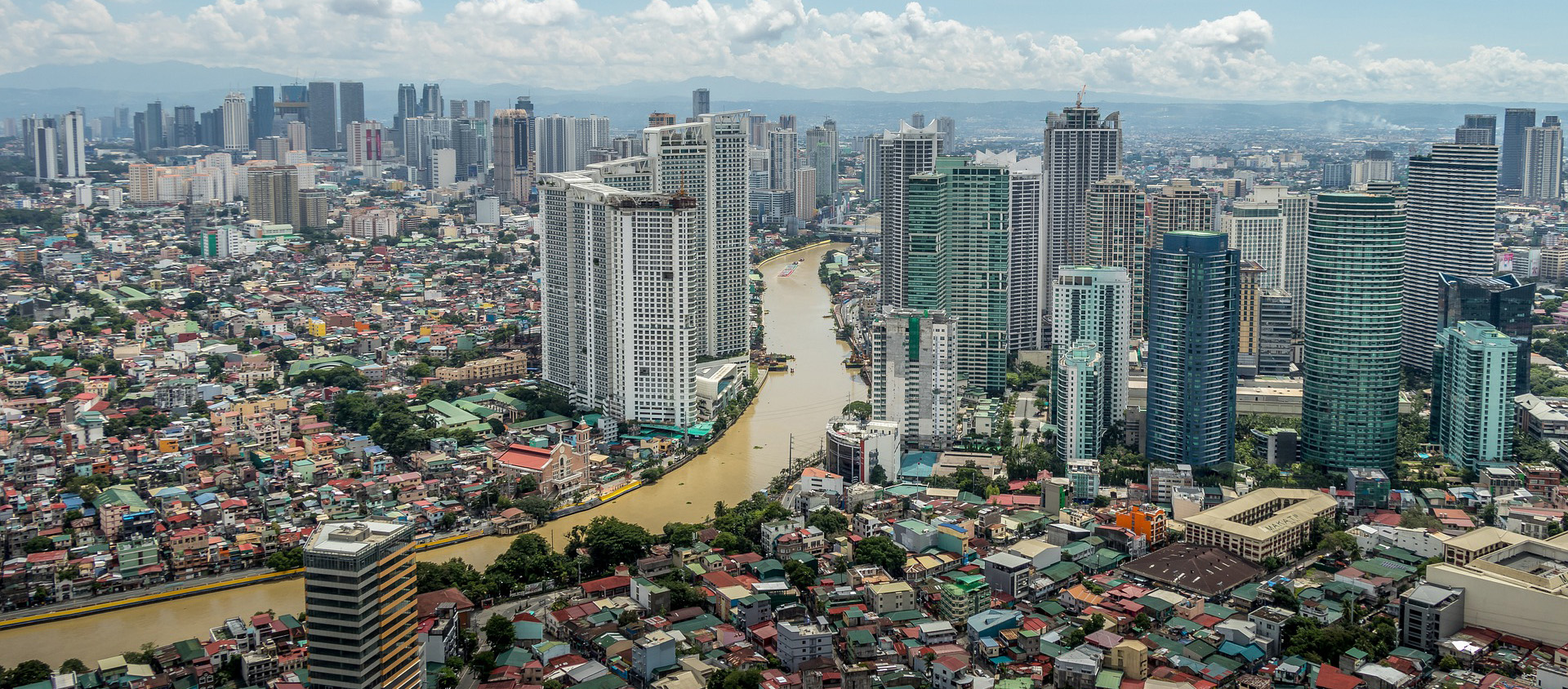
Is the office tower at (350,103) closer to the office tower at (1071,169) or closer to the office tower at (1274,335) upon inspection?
the office tower at (1071,169)

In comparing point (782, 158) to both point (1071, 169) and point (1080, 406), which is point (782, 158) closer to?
point (1071, 169)

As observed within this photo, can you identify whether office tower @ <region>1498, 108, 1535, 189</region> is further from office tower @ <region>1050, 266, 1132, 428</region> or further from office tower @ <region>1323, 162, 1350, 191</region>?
office tower @ <region>1050, 266, 1132, 428</region>

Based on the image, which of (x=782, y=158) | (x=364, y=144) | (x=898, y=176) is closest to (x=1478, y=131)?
(x=898, y=176)

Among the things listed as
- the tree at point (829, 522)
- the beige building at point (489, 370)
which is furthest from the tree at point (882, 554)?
the beige building at point (489, 370)

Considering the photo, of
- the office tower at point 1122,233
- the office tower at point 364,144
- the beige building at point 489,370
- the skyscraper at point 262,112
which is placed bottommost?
the beige building at point 489,370

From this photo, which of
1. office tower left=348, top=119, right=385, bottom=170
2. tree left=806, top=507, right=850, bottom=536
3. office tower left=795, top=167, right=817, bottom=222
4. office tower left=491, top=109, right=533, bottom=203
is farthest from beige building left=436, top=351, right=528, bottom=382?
office tower left=348, top=119, right=385, bottom=170

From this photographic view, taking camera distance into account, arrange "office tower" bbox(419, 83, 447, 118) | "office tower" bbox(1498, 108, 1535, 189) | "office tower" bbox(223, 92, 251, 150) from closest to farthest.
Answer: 1. "office tower" bbox(1498, 108, 1535, 189)
2. "office tower" bbox(223, 92, 251, 150)
3. "office tower" bbox(419, 83, 447, 118)

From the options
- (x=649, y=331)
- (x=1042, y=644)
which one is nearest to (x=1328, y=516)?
(x=1042, y=644)
